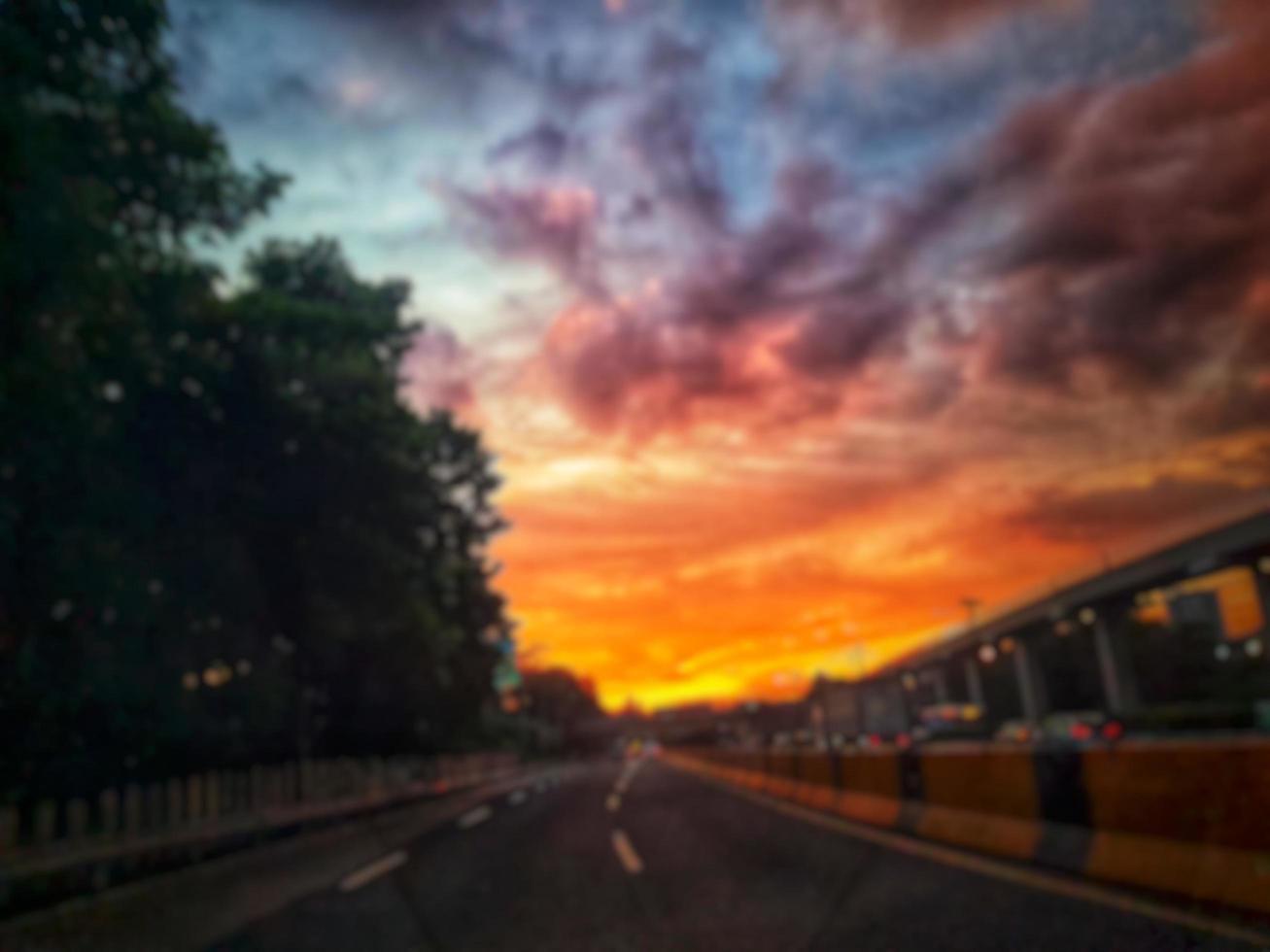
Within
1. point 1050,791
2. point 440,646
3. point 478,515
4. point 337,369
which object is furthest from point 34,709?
point 478,515

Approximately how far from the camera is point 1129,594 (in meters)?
52.0

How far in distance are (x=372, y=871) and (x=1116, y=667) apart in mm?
51840

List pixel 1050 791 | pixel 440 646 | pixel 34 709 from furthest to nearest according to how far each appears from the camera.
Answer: pixel 440 646 → pixel 34 709 → pixel 1050 791

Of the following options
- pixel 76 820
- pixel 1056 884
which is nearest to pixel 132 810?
pixel 76 820

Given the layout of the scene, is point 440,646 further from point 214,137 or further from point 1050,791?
point 1050,791

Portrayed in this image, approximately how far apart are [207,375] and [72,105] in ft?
30.0

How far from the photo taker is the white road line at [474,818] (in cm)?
2019

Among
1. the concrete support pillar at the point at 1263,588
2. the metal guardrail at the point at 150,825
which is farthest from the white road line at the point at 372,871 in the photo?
the concrete support pillar at the point at 1263,588

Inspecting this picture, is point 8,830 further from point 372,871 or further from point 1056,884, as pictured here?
point 1056,884

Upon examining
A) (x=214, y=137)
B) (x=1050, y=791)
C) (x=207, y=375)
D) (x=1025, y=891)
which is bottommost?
(x=1025, y=891)

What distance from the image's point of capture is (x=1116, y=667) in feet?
180

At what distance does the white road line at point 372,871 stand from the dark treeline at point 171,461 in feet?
25.1

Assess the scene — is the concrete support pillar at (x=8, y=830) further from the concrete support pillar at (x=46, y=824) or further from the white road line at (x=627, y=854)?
the white road line at (x=627, y=854)

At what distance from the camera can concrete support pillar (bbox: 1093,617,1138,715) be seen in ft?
177
